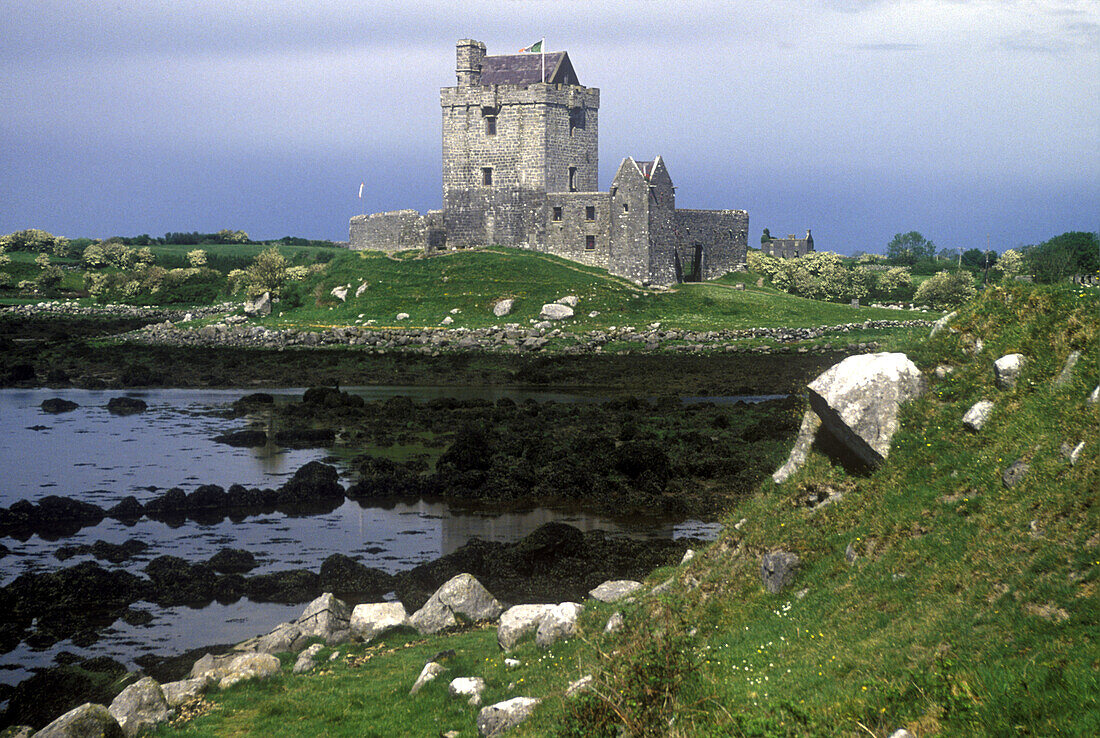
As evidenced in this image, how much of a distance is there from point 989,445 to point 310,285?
227 ft

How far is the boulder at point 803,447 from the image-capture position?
14352mm

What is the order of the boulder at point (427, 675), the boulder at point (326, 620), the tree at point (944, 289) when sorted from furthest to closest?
the tree at point (944, 289) < the boulder at point (326, 620) < the boulder at point (427, 675)

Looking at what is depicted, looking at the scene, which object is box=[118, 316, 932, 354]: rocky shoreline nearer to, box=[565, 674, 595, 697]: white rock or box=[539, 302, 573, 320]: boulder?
box=[539, 302, 573, 320]: boulder

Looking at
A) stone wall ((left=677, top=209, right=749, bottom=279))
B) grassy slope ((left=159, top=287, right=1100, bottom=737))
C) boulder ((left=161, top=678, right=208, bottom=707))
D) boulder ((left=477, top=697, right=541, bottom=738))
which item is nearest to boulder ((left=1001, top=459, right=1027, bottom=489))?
grassy slope ((left=159, top=287, right=1100, bottom=737))

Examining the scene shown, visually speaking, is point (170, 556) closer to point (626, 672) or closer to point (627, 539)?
point (627, 539)

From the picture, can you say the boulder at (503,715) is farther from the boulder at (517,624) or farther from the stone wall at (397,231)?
the stone wall at (397,231)

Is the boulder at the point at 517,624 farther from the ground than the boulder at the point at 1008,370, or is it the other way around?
the boulder at the point at 1008,370

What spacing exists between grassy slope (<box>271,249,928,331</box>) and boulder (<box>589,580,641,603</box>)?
140 feet

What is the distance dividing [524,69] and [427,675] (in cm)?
6564

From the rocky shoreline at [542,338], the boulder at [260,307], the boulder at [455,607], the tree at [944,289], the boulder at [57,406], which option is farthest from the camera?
the boulder at [260,307]

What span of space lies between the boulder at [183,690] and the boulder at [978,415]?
36.7ft

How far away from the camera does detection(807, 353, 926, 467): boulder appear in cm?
1293

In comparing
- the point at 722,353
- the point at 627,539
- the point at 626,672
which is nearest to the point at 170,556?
the point at 627,539

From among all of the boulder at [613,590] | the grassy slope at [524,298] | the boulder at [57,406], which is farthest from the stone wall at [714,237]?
the boulder at [613,590]
